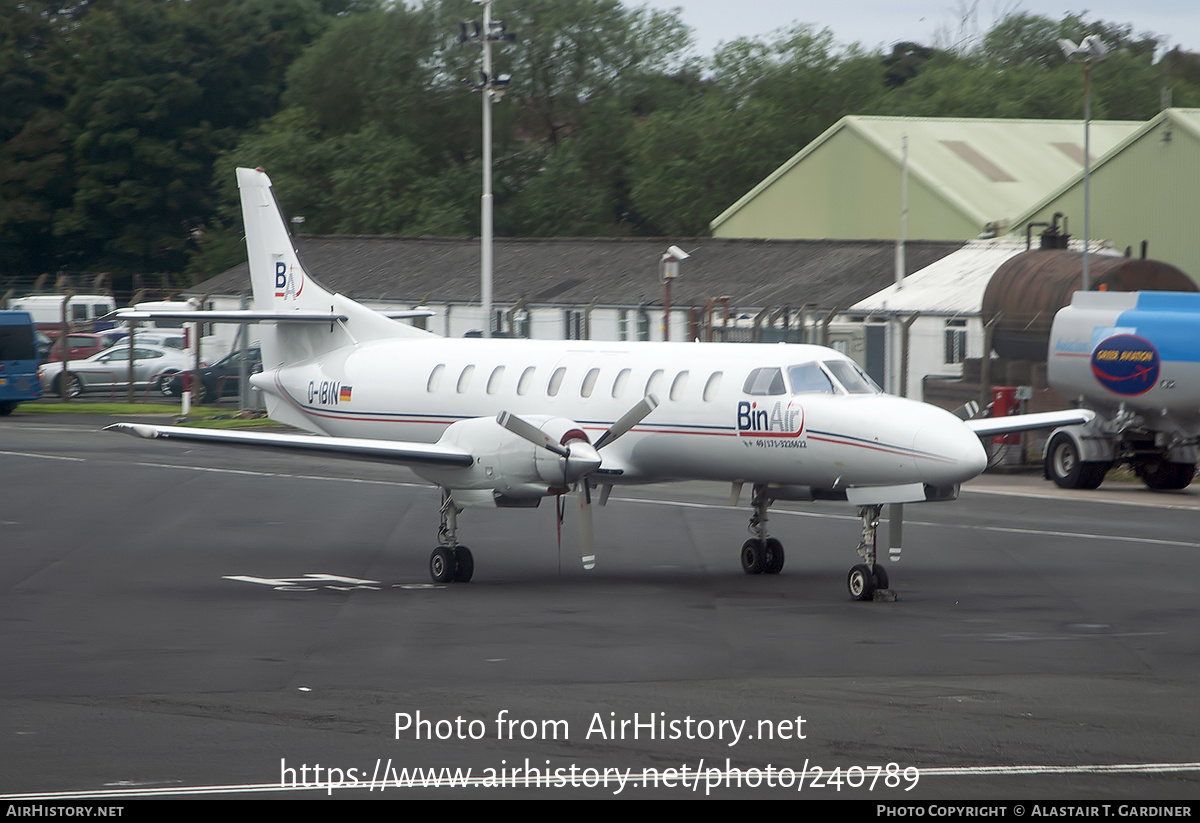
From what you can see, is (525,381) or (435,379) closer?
(525,381)

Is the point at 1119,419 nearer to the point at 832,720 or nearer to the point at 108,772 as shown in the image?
the point at 832,720

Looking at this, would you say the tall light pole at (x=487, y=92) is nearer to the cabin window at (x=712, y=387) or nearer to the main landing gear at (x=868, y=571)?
the cabin window at (x=712, y=387)

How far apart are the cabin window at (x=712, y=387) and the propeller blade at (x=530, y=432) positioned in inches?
70.0

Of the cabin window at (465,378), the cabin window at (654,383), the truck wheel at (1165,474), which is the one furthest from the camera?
the truck wheel at (1165,474)

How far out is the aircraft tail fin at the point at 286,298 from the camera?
840 inches

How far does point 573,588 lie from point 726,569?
2.34 metres

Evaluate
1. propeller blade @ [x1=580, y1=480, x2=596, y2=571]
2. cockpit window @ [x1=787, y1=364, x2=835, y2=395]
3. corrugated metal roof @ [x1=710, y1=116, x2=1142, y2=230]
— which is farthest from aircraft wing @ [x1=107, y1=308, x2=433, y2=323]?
corrugated metal roof @ [x1=710, y1=116, x2=1142, y2=230]

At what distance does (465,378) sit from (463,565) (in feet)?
10.1

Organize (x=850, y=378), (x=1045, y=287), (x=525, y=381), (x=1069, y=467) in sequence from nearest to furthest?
(x=850, y=378), (x=525, y=381), (x=1069, y=467), (x=1045, y=287)

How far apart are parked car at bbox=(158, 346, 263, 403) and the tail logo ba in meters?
20.8

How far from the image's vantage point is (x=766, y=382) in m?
16.8

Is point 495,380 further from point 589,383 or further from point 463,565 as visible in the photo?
point 463,565

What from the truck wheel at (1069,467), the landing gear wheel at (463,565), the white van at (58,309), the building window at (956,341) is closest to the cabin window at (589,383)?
the landing gear wheel at (463,565)

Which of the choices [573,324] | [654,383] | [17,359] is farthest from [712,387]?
[17,359]
